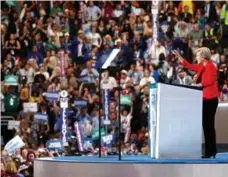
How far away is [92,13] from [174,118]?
48.0 feet

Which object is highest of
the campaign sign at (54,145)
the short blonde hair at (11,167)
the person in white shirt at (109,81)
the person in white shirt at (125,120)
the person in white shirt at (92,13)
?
the person in white shirt at (92,13)

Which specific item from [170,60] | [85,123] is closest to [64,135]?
[85,123]

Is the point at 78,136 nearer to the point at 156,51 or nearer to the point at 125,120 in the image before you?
the point at 125,120

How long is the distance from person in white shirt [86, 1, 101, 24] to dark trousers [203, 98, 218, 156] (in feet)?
46.7

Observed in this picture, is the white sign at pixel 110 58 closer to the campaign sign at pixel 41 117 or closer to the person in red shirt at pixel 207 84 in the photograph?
the person in red shirt at pixel 207 84

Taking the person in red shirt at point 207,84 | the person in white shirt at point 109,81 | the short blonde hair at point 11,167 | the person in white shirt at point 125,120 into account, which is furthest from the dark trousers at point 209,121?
the person in white shirt at point 109,81

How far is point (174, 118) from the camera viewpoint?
709 inches

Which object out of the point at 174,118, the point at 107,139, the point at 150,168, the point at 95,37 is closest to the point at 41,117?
the point at 107,139

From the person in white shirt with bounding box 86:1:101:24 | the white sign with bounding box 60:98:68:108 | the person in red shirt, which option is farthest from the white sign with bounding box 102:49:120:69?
the person in white shirt with bounding box 86:1:101:24

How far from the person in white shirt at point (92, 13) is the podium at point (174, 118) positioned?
14.1m

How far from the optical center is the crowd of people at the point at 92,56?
27.9 m

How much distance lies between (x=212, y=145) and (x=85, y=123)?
33.0ft

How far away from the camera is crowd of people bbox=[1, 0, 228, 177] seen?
27906 millimetres

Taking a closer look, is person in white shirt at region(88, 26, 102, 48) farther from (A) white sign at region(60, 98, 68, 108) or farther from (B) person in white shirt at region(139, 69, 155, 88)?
(A) white sign at region(60, 98, 68, 108)
